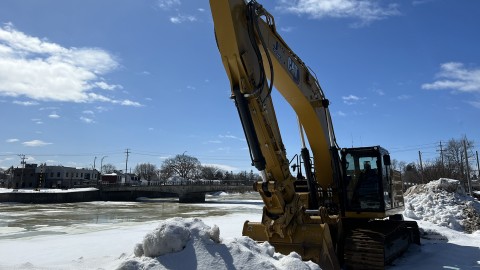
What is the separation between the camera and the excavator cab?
8.88 m

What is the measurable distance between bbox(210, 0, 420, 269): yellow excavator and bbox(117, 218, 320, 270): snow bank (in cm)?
103

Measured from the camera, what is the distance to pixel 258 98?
694 cm

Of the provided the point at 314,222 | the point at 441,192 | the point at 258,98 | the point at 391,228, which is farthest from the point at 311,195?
the point at 441,192

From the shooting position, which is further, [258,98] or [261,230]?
[261,230]

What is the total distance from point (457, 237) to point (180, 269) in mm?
10201

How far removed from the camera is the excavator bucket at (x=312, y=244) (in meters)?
6.96

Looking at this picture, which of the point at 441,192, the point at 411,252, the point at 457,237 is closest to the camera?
the point at 411,252

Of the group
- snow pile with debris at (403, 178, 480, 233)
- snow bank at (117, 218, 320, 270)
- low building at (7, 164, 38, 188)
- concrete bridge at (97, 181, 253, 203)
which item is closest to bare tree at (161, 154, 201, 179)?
low building at (7, 164, 38, 188)

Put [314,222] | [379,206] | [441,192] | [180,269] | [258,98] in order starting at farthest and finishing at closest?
1. [441,192]
2. [379,206]
3. [314,222]
4. [258,98]
5. [180,269]

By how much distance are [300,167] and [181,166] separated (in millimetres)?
111989

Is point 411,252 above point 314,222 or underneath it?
underneath

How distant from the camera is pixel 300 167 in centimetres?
971

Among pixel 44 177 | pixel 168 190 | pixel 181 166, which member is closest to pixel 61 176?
pixel 44 177

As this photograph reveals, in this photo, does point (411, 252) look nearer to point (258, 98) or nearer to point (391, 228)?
point (391, 228)
